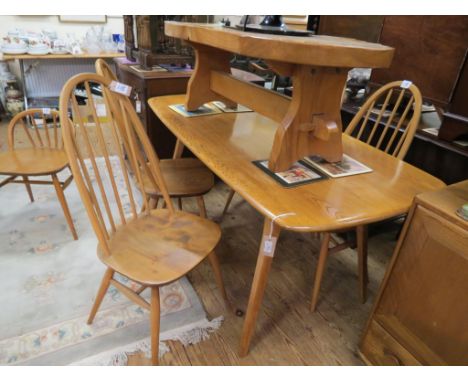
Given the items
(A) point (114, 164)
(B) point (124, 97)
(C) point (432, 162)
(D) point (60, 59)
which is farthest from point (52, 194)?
(C) point (432, 162)

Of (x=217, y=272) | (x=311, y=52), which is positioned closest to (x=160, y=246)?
(x=217, y=272)

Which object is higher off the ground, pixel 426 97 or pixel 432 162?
pixel 426 97

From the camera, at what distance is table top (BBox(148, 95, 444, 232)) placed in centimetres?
90

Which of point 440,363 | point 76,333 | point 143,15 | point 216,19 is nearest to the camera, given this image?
point 440,363

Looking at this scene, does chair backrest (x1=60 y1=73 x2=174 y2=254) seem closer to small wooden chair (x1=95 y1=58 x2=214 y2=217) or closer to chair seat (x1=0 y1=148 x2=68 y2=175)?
small wooden chair (x1=95 y1=58 x2=214 y2=217)

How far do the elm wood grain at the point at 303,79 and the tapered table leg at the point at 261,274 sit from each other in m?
0.23

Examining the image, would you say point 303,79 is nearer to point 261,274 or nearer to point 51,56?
point 261,274

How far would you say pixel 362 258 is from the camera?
4.98ft

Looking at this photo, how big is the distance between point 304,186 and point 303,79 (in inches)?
12.6

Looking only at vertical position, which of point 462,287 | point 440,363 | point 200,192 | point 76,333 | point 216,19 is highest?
point 216,19

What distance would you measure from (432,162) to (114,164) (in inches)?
87.5

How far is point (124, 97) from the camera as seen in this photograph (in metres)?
1.24

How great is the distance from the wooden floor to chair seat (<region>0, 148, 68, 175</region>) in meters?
0.93
